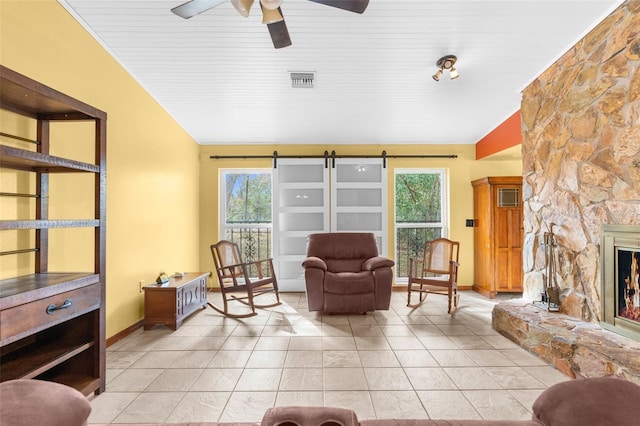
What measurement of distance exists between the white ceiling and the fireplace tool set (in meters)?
1.69

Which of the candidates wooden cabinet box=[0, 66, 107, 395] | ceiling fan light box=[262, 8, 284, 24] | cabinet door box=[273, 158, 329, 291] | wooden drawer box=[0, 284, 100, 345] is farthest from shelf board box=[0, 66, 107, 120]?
cabinet door box=[273, 158, 329, 291]

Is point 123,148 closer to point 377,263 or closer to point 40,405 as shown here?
point 40,405

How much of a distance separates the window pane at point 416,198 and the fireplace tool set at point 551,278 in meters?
2.02

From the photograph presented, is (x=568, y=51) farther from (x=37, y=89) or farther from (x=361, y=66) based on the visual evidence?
(x=37, y=89)

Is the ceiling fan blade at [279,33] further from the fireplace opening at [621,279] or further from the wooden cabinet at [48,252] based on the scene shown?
the fireplace opening at [621,279]

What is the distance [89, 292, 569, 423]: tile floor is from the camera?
1.82 metres

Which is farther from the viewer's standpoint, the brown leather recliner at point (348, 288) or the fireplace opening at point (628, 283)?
the brown leather recliner at point (348, 288)

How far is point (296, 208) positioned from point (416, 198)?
76.8 inches

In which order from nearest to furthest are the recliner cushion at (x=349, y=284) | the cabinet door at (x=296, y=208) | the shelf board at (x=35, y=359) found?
1. the shelf board at (x=35, y=359)
2. the recliner cushion at (x=349, y=284)
3. the cabinet door at (x=296, y=208)

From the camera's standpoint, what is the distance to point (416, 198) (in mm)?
5000

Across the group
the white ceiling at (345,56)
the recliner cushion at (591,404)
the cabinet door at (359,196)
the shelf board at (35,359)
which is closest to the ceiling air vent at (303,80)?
the white ceiling at (345,56)

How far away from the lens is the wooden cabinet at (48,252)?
164cm

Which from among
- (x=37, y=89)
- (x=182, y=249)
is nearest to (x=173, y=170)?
(x=182, y=249)

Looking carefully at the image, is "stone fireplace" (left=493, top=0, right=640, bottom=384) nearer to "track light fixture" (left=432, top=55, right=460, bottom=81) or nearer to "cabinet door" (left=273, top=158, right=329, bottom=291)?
"track light fixture" (left=432, top=55, right=460, bottom=81)
